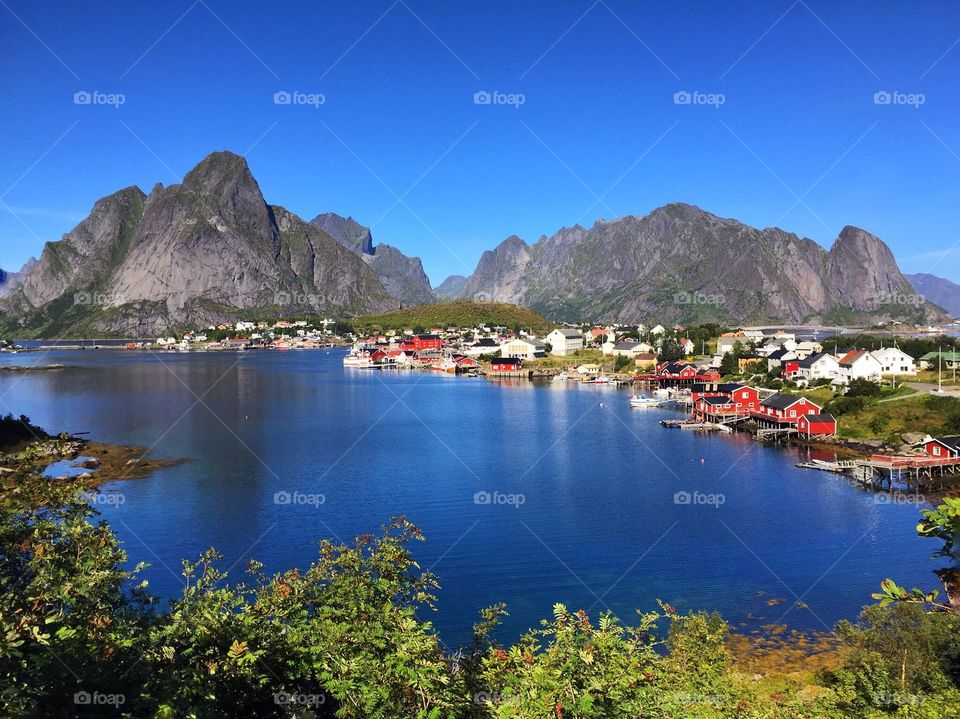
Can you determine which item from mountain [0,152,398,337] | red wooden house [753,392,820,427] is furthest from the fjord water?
mountain [0,152,398,337]

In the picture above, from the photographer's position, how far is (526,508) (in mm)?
16172

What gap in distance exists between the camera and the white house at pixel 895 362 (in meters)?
34.2

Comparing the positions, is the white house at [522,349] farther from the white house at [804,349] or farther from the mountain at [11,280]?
the mountain at [11,280]

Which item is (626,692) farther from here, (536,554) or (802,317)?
(802,317)

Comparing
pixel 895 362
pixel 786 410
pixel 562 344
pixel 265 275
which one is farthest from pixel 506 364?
pixel 265 275

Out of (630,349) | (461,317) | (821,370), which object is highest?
(461,317)

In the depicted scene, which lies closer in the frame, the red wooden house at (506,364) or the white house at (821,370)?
the white house at (821,370)


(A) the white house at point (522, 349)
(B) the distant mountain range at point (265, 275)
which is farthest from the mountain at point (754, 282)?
(A) the white house at point (522, 349)

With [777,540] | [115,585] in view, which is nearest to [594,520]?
[777,540]

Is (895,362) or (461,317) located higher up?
(461,317)

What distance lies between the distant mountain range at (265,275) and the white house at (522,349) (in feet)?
216

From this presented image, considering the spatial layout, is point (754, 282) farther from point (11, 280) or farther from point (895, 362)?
point (11, 280)

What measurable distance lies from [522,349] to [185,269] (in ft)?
314

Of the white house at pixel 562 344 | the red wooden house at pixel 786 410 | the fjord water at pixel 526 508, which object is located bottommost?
the fjord water at pixel 526 508
